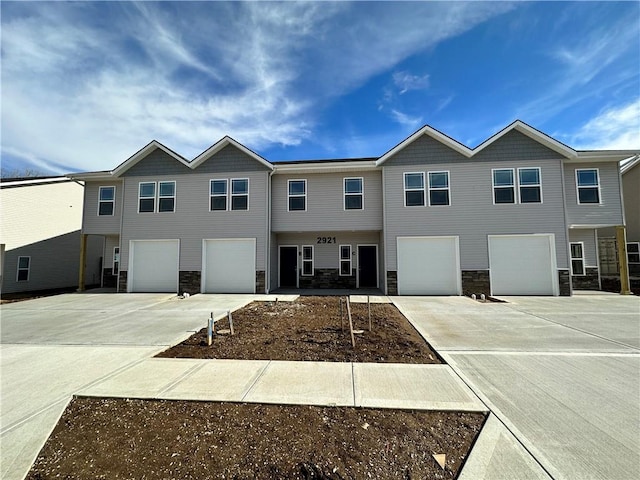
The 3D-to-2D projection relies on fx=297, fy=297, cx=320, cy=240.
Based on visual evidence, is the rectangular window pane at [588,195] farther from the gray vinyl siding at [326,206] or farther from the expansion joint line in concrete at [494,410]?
the expansion joint line in concrete at [494,410]

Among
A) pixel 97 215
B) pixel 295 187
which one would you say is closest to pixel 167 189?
pixel 97 215

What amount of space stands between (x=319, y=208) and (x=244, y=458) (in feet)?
38.1

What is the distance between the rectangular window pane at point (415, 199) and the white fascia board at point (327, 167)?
1.95m

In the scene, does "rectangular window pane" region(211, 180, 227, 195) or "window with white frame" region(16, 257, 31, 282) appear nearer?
"rectangular window pane" region(211, 180, 227, 195)

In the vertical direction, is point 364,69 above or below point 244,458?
above

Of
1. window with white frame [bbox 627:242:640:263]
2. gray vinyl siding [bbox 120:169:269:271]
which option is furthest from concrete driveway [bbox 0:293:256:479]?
window with white frame [bbox 627:242:640:263]

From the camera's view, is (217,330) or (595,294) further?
(595,294)

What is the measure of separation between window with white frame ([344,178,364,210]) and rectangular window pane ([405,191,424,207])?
81.0 inches

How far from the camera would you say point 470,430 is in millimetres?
2963

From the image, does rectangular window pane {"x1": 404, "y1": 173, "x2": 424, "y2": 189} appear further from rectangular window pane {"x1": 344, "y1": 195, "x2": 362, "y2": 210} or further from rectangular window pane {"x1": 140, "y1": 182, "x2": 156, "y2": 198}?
rectangular window pane {"x1": 140, "y1": 182, "x2": 156, "y2": 198}

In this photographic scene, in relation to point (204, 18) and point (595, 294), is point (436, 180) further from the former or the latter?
point (204, 18)

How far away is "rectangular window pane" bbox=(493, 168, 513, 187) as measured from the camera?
12.3m

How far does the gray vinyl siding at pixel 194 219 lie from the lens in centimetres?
1338

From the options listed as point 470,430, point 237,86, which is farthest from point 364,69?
point 470,430
